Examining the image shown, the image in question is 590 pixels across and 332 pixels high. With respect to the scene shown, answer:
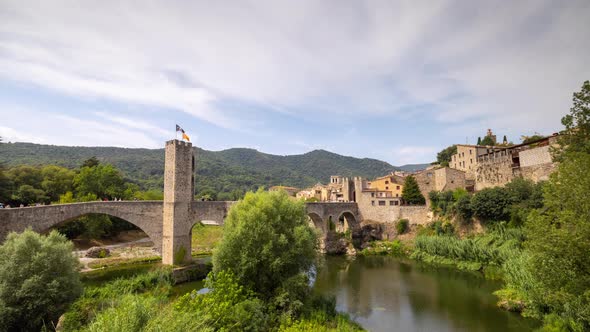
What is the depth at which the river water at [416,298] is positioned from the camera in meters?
16.5

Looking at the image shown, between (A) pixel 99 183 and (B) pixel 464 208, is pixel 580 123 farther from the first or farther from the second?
(A) pixel 99 183

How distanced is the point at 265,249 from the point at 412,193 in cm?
3586

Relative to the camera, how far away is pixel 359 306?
19406 millimetres

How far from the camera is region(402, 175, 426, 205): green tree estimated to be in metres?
45.0

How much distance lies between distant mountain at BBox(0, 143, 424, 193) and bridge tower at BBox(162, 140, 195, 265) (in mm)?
55504

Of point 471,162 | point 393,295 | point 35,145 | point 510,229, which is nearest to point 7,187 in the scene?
point 393,295

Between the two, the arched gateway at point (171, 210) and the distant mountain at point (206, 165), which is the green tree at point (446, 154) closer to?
the arched gateway at point (171, 210)

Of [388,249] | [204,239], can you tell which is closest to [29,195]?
[204,239]

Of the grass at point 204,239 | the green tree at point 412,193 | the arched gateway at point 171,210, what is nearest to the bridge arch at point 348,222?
the green tree at point 412,193

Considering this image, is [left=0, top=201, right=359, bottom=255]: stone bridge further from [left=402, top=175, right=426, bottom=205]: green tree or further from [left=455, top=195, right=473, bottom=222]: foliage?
[left=402, top=175, right=426, bottom=205]: green tree

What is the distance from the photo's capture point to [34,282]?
13.0m

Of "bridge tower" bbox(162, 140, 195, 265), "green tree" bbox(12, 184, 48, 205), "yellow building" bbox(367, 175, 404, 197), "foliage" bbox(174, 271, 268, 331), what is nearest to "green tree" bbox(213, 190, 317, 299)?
"foliage" bbox(174, 271, 268, 331)

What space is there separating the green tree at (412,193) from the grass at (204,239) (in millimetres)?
27703

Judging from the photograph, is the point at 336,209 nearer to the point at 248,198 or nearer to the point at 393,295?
the point at 393,295
